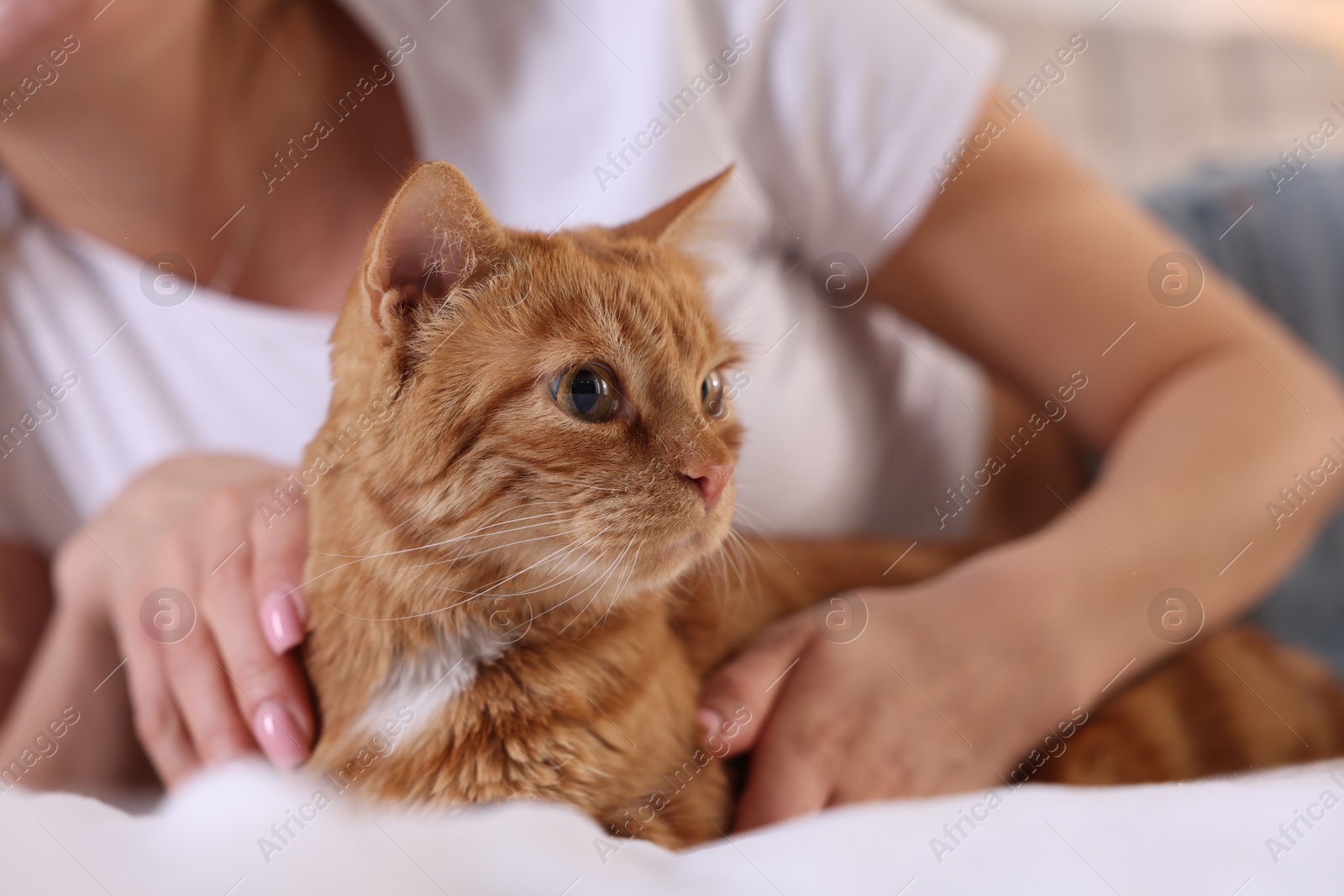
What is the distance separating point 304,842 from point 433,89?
563 mm

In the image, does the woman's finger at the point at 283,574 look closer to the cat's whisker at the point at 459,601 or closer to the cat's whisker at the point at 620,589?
the cat's whisker at the point at 459,601

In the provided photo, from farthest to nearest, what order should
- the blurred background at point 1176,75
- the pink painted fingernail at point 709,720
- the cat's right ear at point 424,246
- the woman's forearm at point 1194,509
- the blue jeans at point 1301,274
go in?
1. the blurred background at point 1176,75
2. the blue jeans at point 1301,274
3. the woman's forearm at point 1194,509
4. the pink painted fingernail at point 709,720
5. the cat's right ear at point 424,246

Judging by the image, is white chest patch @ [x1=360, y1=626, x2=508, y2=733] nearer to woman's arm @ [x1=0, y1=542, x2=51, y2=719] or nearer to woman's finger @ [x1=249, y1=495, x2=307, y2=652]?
woman's finger @ [x1=249, y1=495, x2=307, y2=652]

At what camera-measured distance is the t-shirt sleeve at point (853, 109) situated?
107 centimetres

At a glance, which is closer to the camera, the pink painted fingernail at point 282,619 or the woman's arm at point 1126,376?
the pink painted fingernail at point 282,619

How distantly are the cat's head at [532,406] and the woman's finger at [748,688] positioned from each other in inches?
7.5

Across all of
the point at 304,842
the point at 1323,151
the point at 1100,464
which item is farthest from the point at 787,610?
the point at 1323,151

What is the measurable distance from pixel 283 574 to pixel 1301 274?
1.87 meters

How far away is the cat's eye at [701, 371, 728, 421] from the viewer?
56 cm

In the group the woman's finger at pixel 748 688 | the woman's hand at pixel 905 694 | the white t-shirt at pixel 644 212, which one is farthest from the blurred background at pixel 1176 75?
the woman's finger at pixel 748 688

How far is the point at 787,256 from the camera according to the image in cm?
110

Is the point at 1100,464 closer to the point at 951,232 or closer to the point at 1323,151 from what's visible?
the point at 951,232

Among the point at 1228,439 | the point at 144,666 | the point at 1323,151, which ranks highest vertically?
the point at 144,666

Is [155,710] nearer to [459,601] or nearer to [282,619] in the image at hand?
[282,619]
